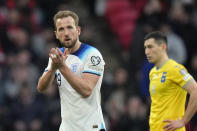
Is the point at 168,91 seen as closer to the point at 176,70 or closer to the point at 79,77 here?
the point at 176,70

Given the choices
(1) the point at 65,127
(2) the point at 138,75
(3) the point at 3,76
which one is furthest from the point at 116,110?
(1) the point at 65,127

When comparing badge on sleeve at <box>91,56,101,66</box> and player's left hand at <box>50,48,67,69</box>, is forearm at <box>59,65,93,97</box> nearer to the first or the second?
player's left hand at <box>50,48,67,69</box>

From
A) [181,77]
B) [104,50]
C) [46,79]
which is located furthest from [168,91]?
[104,50]

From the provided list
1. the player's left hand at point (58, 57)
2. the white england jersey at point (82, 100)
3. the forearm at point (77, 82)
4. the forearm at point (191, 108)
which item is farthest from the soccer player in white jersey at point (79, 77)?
the forearm at point (191, 108)

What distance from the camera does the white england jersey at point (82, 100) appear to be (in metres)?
7.16

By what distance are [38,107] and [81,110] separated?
5613 mm

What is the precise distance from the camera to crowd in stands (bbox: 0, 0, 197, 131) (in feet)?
39.7

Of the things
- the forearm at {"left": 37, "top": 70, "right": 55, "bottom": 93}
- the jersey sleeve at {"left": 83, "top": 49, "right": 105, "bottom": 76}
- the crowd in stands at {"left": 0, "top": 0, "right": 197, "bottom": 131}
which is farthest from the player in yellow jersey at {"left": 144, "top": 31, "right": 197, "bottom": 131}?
the crowd in stands at {"left": 0, "top": 0, "right": 197, "bottom": 131}

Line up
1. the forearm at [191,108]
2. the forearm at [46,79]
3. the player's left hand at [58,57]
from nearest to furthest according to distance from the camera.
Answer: the player's left hand at [58,57] < the forearm at [46,79] < the forearm at [191,108]

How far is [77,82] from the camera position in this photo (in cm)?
671

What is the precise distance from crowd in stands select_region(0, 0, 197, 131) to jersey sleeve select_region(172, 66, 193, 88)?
275 centimetres

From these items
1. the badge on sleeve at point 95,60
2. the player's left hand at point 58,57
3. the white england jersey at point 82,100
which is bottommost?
the white england jersey at point 82,100

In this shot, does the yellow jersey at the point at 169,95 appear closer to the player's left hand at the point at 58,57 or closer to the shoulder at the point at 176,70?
the shoulder at the point at 176,70

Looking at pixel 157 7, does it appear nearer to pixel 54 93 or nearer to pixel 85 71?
pixel 54 93
